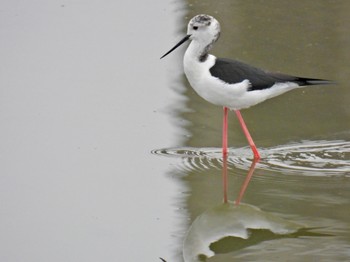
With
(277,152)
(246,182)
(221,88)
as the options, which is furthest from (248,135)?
(246,182)

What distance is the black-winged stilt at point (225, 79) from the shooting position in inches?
272

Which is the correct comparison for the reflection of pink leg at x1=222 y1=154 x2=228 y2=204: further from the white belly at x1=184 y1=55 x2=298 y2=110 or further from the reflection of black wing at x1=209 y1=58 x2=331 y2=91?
the reflection of black wing at x1=209 y1=58 x2=331 y2=91

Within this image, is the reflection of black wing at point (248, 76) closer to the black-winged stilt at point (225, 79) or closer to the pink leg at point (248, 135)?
the black-winged stilt at point (225, 79)

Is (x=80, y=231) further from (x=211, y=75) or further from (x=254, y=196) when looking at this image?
(x=211, y=75)

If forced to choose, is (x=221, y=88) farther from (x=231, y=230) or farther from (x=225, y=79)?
(x=231, y=230)

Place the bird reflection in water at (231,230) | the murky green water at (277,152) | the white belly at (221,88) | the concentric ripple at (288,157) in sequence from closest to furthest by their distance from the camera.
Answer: the bird reflection in water at (231,230)
the murky green water at (277,152)
the concentric ripple at (288,157)
the white belly at (221,88)

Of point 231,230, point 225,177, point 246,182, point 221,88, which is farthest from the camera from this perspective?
point 221,88

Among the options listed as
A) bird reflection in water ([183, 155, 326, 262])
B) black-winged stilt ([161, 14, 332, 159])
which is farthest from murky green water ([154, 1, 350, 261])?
black-winged stilt ([161, 14, 332, 159])

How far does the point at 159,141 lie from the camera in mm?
7176

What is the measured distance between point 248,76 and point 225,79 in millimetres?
195

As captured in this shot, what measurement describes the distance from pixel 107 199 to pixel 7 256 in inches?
37.6

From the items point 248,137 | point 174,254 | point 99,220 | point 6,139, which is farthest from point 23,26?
point 174,254

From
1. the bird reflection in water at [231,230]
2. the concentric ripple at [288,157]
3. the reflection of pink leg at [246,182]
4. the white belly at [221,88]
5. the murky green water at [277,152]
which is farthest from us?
the white belly at [221,88]

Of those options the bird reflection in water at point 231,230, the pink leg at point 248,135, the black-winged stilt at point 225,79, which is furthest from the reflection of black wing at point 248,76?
the bird reflection in water at point 231,230
